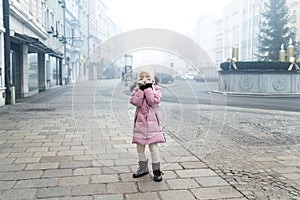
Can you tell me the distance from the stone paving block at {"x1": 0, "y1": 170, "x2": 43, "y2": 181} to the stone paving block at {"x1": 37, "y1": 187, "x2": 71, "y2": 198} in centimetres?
60

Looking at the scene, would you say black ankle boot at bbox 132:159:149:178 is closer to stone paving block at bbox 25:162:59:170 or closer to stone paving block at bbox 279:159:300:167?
stone paving block at bbox 25:162:59:170

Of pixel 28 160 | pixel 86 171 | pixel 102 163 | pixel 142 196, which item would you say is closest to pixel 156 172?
pixel 142 196

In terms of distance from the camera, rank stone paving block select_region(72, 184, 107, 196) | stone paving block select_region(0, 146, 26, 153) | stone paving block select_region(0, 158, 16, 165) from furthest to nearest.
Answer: stone paving block select_region(0, 146, 26, 153) < stone paving block select_region(0, 158, 16, 165) < stone paving block select_region(72, 184, 107, 196)

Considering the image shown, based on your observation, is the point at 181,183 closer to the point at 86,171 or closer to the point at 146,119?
the point at 146,119

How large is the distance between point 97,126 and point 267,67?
54.5ft

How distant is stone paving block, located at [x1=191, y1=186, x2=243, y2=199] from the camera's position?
4188 millimetres

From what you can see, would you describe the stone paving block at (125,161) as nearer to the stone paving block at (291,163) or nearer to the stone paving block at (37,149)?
the stone paving block at (37,149)

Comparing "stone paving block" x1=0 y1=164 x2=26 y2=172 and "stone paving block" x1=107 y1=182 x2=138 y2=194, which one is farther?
"stone paving block" x1=0 y1=164 x2=26 y2=172

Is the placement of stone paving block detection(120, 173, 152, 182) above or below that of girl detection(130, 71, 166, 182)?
below

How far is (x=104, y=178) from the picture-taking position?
15.9 feet

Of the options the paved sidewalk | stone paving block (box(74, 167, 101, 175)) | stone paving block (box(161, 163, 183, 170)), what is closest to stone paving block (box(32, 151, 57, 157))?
the paved sidewalk

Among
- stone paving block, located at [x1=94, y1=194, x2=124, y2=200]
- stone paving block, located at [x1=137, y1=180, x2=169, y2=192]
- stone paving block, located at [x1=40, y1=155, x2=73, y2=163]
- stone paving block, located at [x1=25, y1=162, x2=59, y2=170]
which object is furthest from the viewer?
stone paving block, located at [x1=40, y1=155, x2=73, y2=163]

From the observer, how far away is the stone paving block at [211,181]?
462 centimetres

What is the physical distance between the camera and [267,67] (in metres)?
23.4
